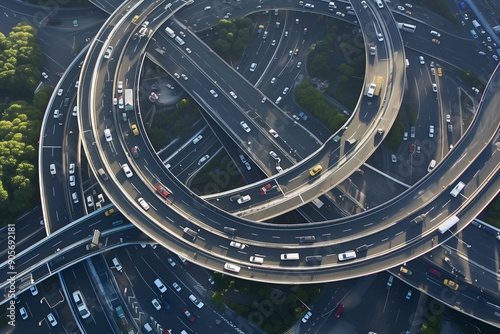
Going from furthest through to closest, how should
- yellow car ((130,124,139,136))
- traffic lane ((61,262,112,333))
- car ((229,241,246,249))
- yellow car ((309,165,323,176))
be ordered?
yellow car ((130,124,139,136)) → yellow car ((309,165,323,176)) → traffic lane ((61,262,112,333)) → car ((229,241,246,249))

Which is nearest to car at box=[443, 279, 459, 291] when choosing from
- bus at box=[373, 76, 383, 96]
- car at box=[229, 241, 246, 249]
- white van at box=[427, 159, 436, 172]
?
white van at box=[427, 159, 436, 172]

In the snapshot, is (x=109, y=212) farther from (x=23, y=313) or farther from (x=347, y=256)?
(x=347, y=256)

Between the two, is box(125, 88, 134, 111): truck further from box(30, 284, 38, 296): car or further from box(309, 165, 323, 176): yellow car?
box(309, 165, 323, 176): yellow car

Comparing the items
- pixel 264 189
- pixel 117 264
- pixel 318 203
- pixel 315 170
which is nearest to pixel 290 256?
pixel 264 189

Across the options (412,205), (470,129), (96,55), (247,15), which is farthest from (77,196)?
(470,129)

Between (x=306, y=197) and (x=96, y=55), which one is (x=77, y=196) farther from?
(x=306, y=197)

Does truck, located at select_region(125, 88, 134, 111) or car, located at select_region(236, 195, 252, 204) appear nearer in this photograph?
car, located at select_region(236, 195, 252, 204)

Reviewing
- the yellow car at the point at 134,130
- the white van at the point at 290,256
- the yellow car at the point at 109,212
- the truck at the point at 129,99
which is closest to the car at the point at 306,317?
the white van at the point at 290,256
